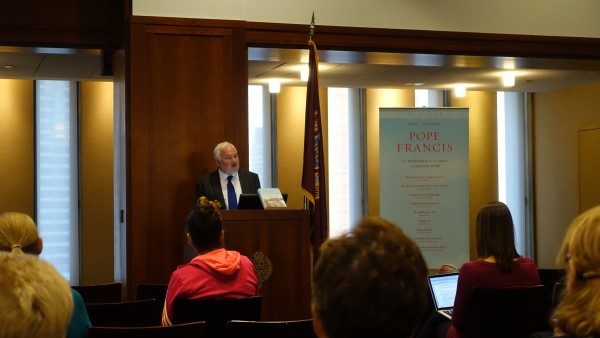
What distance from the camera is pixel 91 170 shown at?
1076 cm

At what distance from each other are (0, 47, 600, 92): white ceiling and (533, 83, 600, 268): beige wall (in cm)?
35

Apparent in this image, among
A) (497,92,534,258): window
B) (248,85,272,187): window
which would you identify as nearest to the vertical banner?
(248,85,272,187): window

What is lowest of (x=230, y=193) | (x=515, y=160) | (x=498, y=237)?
(x=498, y=237)

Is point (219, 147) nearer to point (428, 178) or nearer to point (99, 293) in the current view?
point (99, 293)

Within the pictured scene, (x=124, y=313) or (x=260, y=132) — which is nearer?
(x=124, y=313)

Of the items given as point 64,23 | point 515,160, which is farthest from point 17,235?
point 515,160

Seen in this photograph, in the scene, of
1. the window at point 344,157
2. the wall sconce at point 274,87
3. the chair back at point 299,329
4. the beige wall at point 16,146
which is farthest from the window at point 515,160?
the chair back at point 299,329

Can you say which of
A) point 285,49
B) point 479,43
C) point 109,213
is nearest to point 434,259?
point 479,43

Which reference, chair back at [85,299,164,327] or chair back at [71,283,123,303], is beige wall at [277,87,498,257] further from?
chair back at [85,299,164,327]

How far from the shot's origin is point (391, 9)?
713cm

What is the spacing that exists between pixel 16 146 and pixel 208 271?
7.77 metres

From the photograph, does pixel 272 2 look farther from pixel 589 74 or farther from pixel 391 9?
pixel 589 74

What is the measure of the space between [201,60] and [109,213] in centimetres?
499

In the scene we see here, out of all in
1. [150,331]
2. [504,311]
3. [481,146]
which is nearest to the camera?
[150,331]
